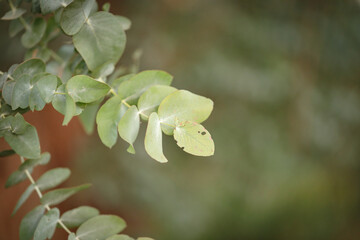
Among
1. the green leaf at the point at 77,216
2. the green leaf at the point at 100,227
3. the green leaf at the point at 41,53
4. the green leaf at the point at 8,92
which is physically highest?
the green leaf at the point at 41,53

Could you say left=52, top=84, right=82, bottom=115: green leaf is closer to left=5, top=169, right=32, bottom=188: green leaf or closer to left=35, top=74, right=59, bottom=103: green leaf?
left=35, top=74, right=59, bottom=103: green leaf

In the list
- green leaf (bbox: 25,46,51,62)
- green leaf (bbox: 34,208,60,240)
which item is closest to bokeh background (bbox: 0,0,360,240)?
green leaf (bbox: 25,46,51,62)

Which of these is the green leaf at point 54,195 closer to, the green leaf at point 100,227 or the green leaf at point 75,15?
the green leaf at point 100,227

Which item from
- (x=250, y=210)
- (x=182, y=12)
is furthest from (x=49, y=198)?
(x=250, y=210)

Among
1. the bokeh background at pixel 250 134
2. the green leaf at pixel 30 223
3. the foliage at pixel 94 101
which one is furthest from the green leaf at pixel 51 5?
the bokeh background at pixel 250 134

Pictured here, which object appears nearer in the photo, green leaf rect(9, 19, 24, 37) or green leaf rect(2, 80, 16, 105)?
green leaf rect(2, 80, 16, 105)

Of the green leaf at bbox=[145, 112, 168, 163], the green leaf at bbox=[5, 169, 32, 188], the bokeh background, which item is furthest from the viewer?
the bokeh background

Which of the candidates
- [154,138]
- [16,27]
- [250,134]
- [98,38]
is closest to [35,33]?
[16,27]
